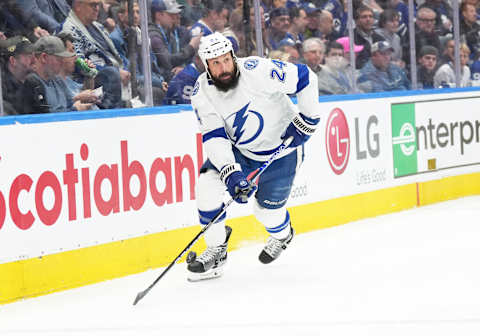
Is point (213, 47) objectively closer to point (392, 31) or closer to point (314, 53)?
point (314, 53)

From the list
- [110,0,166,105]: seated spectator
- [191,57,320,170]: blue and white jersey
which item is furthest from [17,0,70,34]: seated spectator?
[191,57,320,170]: blue and white jersey

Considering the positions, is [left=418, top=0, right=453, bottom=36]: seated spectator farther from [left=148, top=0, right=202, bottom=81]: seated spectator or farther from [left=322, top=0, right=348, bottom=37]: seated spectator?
[left=148, top=0, right=202, bottom=81]: seated spectator

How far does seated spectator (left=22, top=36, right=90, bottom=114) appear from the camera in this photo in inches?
182

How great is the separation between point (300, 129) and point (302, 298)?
1.04m

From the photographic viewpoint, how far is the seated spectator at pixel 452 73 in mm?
7711

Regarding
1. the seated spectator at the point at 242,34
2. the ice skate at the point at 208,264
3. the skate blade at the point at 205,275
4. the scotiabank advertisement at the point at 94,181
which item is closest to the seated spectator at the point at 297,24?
the seated spectator at the point at 242,34

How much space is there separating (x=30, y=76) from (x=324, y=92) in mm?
2664

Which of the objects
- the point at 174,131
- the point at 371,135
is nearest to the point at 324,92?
the point at 371,135

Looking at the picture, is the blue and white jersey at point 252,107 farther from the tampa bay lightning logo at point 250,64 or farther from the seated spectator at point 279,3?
the seated spectator at point 279,3

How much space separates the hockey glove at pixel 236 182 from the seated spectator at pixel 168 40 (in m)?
1.21

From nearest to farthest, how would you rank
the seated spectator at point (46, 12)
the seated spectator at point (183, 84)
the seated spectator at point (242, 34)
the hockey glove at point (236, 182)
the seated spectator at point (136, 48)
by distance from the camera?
1. the hockey glove at point (236, 182)
2. the seated spectator at point (46, 12)
3. the seated spectator at point (136, 48)
4. the seated spectator at point (183, 84)
5. the seated spectator at point (242, 34)

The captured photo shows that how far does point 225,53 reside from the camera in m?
4.37

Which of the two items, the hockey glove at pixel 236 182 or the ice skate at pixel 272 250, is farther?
the ice skate at pixel 272 250

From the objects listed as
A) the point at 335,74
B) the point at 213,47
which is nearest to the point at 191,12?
the point at 213,47
